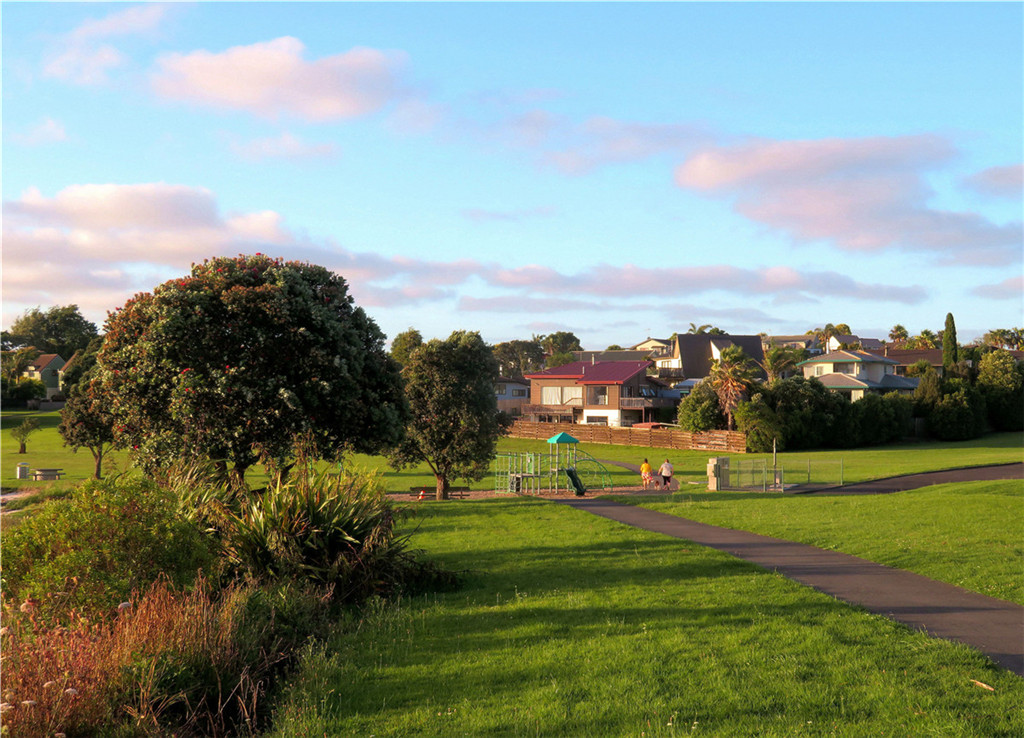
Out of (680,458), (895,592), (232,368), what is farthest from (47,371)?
(895,592)

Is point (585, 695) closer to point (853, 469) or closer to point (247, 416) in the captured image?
point (247, 416)

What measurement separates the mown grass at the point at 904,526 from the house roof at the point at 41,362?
102604 mm

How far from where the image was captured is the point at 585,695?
24.3ft

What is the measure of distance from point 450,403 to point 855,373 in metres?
60.6

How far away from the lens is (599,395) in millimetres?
79500

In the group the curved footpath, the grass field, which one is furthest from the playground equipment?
the curved footpath

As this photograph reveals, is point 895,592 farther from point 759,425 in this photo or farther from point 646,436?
point 646,436

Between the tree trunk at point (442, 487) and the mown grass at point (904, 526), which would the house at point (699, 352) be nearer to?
the tree trunk at point (442, 487)

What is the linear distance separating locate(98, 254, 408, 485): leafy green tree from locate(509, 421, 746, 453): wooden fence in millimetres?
39059

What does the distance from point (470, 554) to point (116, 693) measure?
8.53m

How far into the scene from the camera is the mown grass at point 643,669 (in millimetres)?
6793

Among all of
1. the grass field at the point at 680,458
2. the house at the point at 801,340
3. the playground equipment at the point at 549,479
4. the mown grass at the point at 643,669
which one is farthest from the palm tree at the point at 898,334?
the mown grass at the point at 643,669

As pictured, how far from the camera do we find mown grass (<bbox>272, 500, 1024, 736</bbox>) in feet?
22.3

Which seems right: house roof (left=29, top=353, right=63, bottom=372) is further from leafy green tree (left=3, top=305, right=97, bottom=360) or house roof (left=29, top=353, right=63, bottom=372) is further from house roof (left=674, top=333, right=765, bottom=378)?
house roof (left=674, top=333, right=765, bottom=378)
